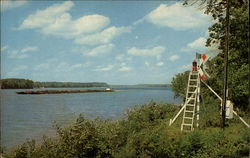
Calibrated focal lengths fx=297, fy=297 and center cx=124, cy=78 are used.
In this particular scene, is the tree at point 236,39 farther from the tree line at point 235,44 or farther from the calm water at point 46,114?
the calm water at point 46,114

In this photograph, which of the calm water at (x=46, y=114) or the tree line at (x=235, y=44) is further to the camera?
the calm water at (x=46, y=114)

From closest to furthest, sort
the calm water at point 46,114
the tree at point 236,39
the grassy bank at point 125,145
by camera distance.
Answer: the grassy bank at point 125,145, the tree at point 236,39, the calm water at point 46,114

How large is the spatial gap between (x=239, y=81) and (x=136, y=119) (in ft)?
14.5

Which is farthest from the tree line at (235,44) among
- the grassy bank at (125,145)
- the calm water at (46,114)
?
the grassy bank at (125,145)

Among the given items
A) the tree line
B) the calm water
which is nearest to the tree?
the tree line

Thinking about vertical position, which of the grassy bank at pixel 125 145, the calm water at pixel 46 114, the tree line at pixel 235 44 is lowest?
the calm water at pixel 46 114

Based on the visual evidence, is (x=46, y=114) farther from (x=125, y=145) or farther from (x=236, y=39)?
(x=125, y=145)

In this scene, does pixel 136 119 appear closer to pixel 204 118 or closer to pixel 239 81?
pixel 204 118

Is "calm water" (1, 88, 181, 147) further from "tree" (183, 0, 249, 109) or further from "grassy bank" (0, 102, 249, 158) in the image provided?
"tree" (183, 0, 249, 109)

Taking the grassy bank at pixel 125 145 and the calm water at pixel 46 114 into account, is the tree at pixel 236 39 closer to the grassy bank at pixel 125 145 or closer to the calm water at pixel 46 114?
the calm water at pixel 46 114

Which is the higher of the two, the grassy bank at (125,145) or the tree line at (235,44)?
the tree line at (235,44)

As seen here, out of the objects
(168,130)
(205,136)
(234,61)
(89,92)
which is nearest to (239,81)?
(234,61)

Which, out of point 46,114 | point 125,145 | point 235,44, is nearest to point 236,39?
point 235,44

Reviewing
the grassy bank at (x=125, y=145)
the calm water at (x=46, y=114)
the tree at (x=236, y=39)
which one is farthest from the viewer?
the calm water at (x=46, y=114)
